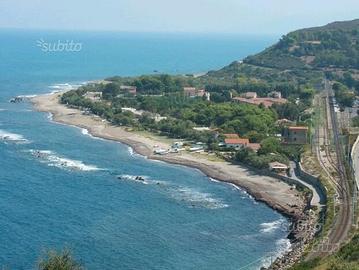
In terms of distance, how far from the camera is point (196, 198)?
42.0 m

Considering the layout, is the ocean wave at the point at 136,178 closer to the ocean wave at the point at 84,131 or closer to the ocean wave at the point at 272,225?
the ocean wave at the point at 272,225

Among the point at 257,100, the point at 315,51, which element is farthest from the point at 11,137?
the point at 315,51

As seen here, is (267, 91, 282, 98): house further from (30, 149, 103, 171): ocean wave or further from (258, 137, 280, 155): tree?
(30, 149, 103, 171): ocean wave

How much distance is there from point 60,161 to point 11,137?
11375 millimetres

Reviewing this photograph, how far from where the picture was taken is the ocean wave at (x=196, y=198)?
4053 cm

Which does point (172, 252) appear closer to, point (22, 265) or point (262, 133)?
point (22, 265)

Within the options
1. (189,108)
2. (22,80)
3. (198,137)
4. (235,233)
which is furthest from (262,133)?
(22,80)

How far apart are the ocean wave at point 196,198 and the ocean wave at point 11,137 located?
20.8m

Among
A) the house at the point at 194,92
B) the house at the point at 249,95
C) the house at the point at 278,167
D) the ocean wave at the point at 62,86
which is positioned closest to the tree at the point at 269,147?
the house at the point at 278,167

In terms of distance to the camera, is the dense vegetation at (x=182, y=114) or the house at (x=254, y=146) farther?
the dense vegetation at (x=182, y=114)

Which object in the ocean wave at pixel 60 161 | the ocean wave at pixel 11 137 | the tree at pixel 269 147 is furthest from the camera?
the ocean wave at pixel 11 137

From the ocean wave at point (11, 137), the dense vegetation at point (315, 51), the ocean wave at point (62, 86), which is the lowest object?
the ocean wave at point (62, 86)

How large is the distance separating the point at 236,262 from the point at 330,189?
1122 cm

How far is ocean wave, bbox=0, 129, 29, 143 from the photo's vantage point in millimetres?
59406
